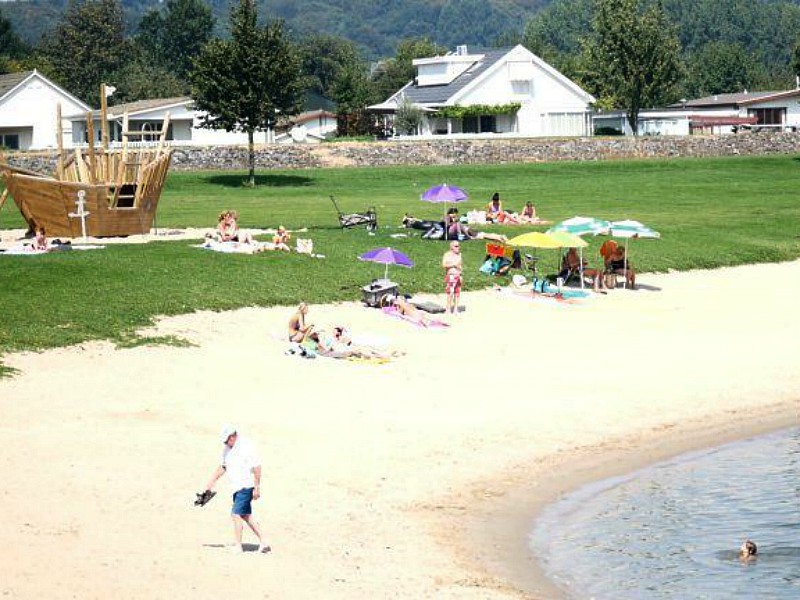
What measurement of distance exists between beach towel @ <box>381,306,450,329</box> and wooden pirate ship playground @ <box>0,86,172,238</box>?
10875 mm

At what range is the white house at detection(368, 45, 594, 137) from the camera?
338 feet

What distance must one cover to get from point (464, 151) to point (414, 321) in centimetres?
5380

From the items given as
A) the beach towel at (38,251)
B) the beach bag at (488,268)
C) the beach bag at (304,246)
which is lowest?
the beach bag at (488,268)

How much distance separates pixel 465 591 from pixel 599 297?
19.9 meters

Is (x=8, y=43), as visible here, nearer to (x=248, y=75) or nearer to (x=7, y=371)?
(x=248, y=75)

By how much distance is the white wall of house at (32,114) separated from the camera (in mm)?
96875

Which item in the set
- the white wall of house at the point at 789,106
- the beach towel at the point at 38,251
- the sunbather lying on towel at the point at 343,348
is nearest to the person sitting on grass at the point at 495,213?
the beach towel at the point at 38,251

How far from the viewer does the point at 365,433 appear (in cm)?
2303

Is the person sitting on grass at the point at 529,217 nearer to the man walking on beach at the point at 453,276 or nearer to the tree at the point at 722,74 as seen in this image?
the man walking on beach at the point at 453,276

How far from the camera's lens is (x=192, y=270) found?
34.2 meters

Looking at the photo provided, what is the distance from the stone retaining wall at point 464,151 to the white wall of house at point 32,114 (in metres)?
21.8

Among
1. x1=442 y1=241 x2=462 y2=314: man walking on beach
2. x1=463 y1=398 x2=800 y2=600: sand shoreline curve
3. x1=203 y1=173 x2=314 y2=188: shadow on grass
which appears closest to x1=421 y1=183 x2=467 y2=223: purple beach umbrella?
x1=442 y1=241 x2=462 y2=314: man walking on beach

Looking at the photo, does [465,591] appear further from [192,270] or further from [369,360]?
[192,270]

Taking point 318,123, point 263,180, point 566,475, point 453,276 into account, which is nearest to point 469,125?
point 318,123
